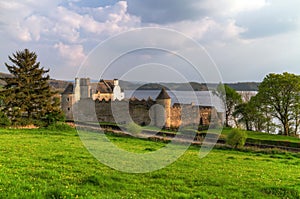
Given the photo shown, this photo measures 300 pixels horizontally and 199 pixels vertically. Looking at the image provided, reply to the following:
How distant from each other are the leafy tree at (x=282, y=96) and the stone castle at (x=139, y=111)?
8.18 meters

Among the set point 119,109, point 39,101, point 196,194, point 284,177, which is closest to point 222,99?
point 119,109

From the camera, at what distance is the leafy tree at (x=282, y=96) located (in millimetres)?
39531

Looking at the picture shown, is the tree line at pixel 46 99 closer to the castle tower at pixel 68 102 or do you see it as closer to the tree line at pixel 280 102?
the tree line at pixel 280 102

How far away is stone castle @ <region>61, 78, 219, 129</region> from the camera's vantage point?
42.3 m

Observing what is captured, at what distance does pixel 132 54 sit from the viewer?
13.2m

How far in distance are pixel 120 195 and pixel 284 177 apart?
773 cm

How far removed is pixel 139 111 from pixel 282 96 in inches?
760

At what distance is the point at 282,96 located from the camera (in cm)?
3991

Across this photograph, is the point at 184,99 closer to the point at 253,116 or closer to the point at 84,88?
the point at 253,116

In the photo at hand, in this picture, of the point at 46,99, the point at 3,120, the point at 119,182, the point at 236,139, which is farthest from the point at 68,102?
the point at 119,182

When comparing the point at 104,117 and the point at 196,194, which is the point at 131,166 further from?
the point at 104,117

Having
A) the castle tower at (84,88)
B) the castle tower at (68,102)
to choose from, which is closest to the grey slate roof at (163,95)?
the castle tower at (68,102)

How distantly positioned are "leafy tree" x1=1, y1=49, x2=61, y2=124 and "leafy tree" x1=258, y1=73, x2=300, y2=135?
89.4 feet

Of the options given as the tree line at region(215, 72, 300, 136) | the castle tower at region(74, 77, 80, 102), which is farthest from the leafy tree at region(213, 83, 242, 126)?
the castle tower at region(74, 77, 80, 102)
